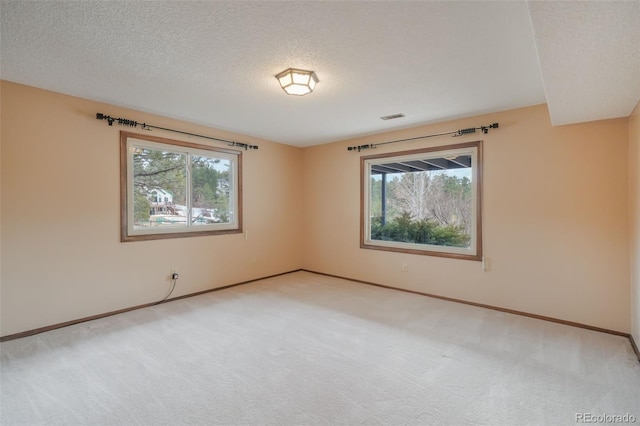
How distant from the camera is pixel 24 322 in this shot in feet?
9.50

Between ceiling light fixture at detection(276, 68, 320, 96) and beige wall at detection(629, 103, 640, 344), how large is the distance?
2909 millimetres

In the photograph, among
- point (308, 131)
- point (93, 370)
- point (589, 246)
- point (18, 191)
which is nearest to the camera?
point (93, 370)

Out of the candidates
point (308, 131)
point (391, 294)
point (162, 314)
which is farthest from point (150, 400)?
point (308, 131)

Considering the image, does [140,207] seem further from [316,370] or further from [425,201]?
[425,201]

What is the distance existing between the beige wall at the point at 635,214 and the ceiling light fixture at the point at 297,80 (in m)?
2.91

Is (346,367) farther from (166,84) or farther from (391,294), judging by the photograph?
(166,84)

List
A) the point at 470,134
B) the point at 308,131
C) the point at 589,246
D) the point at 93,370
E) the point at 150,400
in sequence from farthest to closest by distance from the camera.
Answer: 1. the point at 308,131
2. the point at 470,134
3. the point at 589,246
4. the point at 93,370
5. the point at 150,400

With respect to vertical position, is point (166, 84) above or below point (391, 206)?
above

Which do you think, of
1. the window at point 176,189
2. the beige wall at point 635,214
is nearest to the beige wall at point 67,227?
the window at point 176,189

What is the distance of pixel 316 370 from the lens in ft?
7.47

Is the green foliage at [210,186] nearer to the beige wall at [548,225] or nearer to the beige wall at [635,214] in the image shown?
the beige wall at [548,225]

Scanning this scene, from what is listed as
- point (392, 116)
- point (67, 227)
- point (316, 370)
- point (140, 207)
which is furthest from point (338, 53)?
point (67, 227)

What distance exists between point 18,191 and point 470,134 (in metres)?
5.17

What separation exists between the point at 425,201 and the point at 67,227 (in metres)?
4.60
